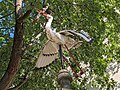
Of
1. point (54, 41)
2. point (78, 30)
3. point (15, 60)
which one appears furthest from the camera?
point (78, 30)

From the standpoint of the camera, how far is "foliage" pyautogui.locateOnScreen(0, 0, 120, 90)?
8.06 meters

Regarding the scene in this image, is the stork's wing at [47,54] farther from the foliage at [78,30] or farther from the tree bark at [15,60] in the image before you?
the foliage at [78,30]

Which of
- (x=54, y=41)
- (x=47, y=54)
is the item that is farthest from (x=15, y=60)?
(x=54, y=41)

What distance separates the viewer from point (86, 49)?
321 inches

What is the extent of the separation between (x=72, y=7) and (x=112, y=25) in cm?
113

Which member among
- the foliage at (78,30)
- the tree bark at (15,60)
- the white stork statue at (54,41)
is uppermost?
the foliage at (78,30)

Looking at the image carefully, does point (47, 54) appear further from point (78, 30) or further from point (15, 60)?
point (78, 30)

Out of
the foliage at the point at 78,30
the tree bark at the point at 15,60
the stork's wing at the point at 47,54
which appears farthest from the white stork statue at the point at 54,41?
the foliage at the point at 78,30

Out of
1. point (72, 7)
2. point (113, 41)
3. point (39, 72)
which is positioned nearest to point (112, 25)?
point (113, 41)

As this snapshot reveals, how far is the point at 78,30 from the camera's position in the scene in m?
7.94

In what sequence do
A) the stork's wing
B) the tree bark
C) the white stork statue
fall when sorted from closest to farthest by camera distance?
the white stork statue → the stork's wing → the tree bark

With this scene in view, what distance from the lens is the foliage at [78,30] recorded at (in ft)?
26.5

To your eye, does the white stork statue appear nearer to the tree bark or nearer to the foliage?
the tree bark

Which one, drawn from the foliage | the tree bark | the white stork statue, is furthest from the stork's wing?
the foliage
